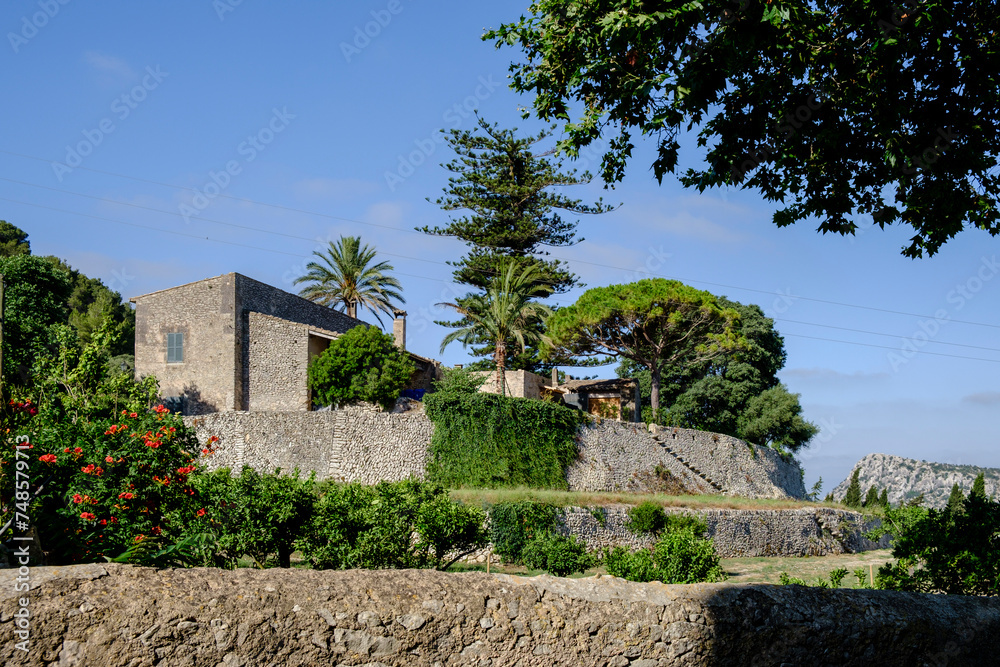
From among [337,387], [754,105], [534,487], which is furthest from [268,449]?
[754,105]

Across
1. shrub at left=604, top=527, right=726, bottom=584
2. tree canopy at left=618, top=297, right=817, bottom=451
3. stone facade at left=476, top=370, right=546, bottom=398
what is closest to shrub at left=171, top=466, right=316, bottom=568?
shrub at left=604, top=527, right=726, bottom=584

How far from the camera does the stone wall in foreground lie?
12.7ft

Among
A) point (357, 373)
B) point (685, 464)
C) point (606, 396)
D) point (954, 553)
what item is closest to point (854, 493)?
point (606, 396)

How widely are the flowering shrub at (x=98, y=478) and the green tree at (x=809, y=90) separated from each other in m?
5.68

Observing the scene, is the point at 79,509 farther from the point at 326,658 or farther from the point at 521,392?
the point at 521,392

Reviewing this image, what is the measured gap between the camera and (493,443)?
2602 cm

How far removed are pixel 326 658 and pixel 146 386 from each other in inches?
1067

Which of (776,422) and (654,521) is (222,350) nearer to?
(654,521)

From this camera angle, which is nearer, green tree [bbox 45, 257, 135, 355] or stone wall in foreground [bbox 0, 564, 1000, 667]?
stone wall in foreground [bbox 0, 564, 1000, 667]

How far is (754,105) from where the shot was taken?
8703 mm

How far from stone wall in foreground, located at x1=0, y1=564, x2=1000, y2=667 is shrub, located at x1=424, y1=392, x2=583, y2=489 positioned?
2057cm

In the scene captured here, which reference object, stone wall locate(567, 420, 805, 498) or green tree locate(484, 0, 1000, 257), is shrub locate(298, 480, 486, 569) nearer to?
green tree locate(484, 0, 1000, 257)

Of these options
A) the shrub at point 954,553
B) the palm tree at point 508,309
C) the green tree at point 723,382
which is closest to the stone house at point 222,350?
the palm tree at point 508,309

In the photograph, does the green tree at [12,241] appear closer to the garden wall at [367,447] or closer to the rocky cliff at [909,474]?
the garden wall at [367,447]
